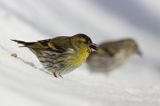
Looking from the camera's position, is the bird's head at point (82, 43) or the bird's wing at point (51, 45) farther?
the bird's head at point (82, 43)

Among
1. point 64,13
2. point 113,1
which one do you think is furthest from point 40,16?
point 113,1

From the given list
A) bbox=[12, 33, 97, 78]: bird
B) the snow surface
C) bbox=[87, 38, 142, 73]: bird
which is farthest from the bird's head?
bbox=[87, 38, 142, 73]: bird

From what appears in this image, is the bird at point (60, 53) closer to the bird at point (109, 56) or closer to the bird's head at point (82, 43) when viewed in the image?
the bird's head at point (82, 43)

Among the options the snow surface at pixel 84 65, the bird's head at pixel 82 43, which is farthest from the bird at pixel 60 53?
the snow surface at pixel 84 65

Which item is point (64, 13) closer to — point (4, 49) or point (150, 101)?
point (4, 49)

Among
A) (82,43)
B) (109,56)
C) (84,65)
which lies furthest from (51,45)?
(109,56)
